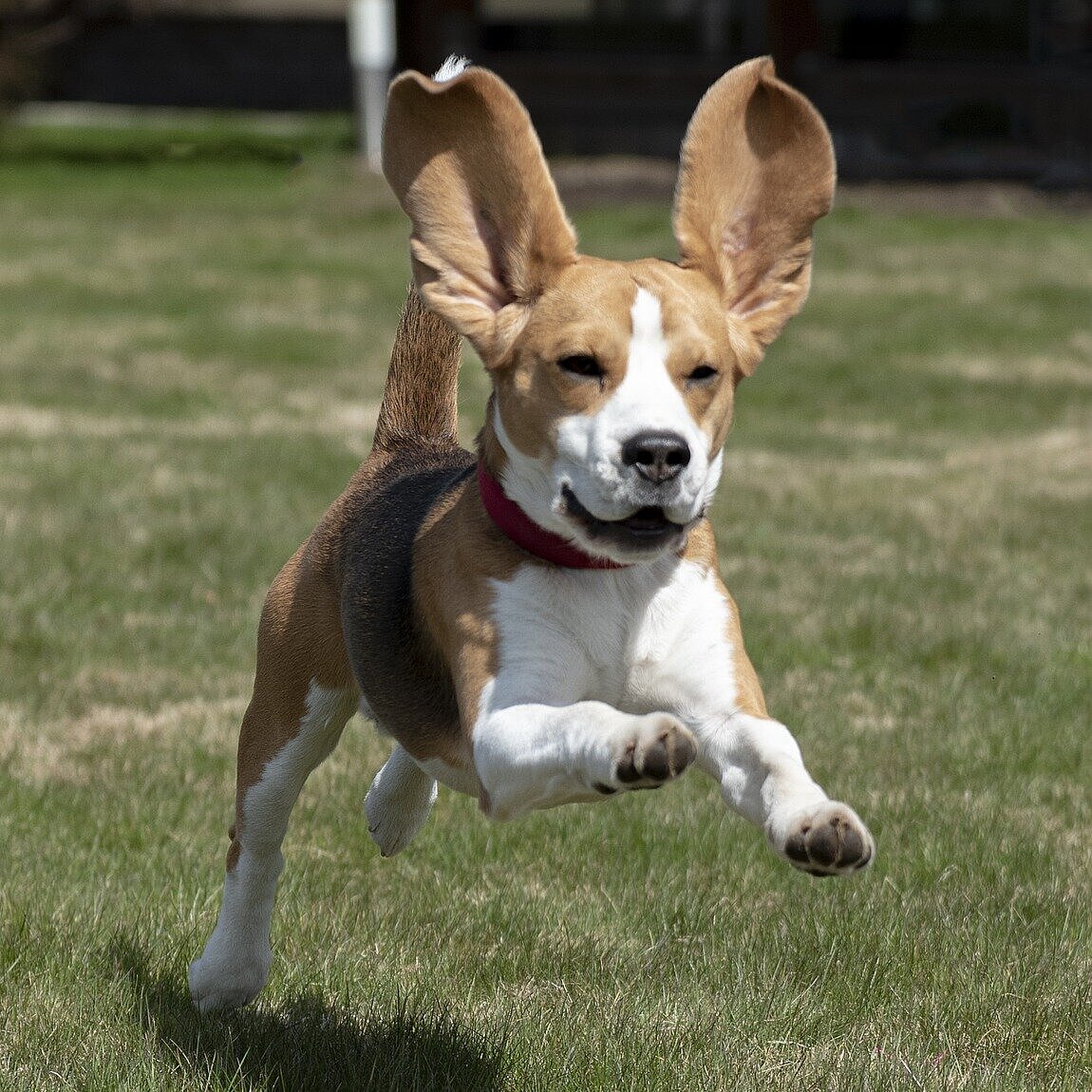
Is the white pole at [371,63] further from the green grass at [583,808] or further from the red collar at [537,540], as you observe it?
the red collar at [537,540]

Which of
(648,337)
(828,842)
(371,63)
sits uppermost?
(648,337)

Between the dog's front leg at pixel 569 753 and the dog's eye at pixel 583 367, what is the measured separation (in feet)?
2.08

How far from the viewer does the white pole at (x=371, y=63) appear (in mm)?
25859

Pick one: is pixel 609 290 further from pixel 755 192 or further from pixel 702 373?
pixel 755 192

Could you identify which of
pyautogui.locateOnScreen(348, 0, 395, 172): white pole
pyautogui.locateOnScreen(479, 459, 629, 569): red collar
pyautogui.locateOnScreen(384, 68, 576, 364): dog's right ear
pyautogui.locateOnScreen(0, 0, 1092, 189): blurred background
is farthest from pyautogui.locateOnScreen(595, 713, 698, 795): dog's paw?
pyautogui.locateOnScreen(0, 0, 1092, 189): blurred background

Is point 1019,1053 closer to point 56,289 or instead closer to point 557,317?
point 557,317

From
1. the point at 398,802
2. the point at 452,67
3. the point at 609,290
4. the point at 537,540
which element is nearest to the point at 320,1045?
the point at 398,802

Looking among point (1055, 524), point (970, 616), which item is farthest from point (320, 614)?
point (1055, 524)

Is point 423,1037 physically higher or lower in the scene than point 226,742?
higher

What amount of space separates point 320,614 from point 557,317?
1.18 metres

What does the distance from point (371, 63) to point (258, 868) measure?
75.2ft

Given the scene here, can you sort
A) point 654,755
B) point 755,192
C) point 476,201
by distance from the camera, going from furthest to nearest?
point 755,192, point 476,201, point 654,755

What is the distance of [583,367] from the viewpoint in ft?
12.3

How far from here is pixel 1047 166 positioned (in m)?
26.1
